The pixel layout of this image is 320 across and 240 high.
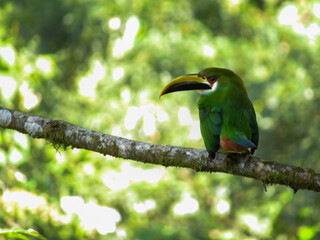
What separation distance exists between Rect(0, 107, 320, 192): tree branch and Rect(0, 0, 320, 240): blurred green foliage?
1459 mm

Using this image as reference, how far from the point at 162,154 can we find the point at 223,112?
1.94ft

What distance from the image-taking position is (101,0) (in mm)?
5375

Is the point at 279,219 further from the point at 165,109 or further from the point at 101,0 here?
the point at 101,0

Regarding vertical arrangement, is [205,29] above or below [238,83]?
above

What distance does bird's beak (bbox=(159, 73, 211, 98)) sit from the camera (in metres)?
2.98

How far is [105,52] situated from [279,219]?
298cm

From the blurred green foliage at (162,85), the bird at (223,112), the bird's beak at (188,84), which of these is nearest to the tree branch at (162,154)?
the bird at (223,112)

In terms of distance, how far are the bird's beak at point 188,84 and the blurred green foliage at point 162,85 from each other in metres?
1.04

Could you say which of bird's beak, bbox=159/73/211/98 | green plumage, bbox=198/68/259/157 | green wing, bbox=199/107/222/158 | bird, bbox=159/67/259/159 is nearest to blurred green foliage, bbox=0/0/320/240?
bird's beak, bbox=159/73/211/98

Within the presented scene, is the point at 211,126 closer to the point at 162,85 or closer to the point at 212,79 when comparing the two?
the point at 212,79

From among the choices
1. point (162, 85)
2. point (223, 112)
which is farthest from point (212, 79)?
point (162, 85)

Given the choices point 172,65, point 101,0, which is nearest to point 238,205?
point 172,65

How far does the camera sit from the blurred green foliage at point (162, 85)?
4.43 m

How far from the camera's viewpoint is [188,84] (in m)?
3.01
